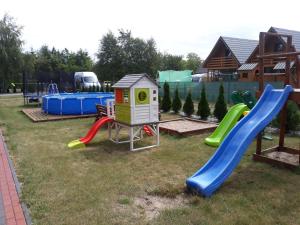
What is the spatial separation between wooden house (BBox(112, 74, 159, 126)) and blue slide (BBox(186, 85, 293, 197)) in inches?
94.5

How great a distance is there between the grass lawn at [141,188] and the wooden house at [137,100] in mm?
782

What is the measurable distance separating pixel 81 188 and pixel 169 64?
56.6m

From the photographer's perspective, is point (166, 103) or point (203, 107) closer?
point (203, 107)

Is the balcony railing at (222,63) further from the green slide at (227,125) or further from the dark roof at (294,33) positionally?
the green slide at (227,125)

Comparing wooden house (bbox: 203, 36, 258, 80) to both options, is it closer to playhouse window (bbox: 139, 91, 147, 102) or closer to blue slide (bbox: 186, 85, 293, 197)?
playhouse window (bbox: 139, 91, 147, 102)

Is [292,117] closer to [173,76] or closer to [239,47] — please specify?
[239,47]

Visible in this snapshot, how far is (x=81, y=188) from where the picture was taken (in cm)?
451

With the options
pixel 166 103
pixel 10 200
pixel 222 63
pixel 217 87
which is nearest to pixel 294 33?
pixel 222 63

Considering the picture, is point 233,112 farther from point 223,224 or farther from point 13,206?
point 13,206

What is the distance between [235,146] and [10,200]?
350cm

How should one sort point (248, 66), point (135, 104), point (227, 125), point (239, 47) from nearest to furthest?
1. point (135, 104)
2. point (227, 125)
3. point (248, 66)
4. point (239, 47)

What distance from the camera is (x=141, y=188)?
4547 millimetres

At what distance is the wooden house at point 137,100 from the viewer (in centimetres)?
679

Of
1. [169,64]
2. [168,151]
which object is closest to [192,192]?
[168,151]
